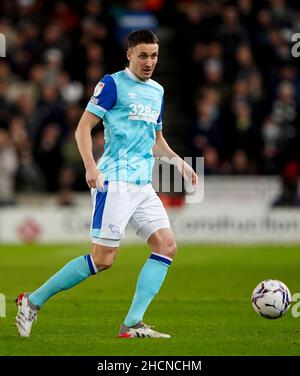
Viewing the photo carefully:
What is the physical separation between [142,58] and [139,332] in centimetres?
224

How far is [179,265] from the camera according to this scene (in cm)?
1664

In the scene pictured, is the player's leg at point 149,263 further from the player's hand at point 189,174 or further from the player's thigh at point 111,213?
the player's hand at point 189,174

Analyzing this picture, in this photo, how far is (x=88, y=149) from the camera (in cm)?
888

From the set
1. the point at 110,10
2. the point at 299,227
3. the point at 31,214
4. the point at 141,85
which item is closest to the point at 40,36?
the point at 110,10

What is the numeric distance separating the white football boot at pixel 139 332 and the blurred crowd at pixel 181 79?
11565 millimetres

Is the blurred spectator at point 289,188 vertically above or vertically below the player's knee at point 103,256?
above

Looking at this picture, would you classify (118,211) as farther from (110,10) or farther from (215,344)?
(110,10)

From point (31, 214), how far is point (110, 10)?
6540 millimetres

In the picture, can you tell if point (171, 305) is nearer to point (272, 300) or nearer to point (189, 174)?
point (272, 300)

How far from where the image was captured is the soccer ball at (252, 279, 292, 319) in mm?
9750

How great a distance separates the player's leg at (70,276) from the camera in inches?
355

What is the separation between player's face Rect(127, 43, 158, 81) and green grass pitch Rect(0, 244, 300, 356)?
7.17 ft

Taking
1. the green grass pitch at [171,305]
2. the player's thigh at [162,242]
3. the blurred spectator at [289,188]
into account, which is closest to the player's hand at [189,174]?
the player's thigh at [162,242]

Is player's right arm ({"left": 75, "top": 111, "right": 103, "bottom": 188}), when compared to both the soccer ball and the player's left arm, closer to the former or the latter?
the player's left arm
